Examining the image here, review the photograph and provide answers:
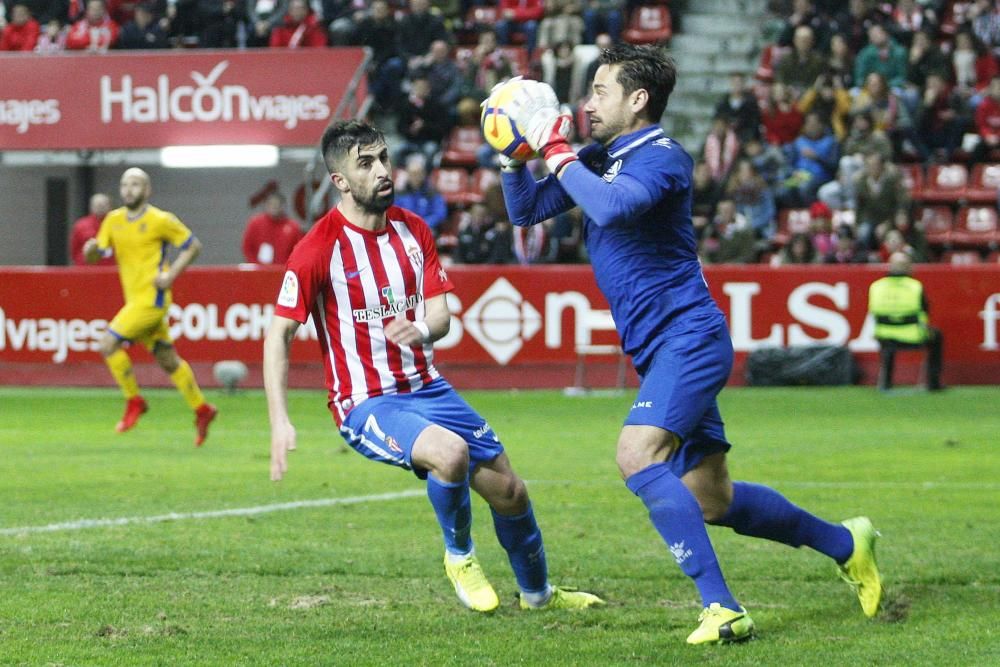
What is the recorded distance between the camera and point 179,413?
17125 mm

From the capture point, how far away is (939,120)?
77.2ft

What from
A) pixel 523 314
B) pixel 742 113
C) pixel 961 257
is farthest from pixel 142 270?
pixel 961 257

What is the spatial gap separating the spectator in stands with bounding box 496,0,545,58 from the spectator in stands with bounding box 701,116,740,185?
3739mm

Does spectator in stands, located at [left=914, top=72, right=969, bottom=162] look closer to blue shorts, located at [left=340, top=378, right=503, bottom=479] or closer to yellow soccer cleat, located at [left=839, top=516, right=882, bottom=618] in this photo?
yellow soccer cleat, located at [left=839, top=516, right=882, bottom=618]

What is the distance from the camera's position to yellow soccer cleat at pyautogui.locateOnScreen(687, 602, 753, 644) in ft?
18.4

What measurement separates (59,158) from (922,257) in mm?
12025

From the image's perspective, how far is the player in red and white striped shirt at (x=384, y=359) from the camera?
6.41 m

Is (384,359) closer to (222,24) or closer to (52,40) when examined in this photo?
(222,24)

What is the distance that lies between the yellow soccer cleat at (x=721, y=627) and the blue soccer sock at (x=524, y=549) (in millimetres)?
960

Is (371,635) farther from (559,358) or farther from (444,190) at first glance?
(444,190)

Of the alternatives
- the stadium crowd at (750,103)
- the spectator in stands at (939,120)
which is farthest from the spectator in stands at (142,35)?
the spectator in stands at (939,120)

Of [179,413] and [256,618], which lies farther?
[179,413]

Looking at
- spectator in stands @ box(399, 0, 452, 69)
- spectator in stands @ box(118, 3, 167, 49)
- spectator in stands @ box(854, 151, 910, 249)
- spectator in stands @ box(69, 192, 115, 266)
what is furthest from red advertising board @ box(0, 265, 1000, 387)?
spectator in stands @ box(399, 0, 452, 69)

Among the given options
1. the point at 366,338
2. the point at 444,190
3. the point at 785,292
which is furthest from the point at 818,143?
the point at 366,338
